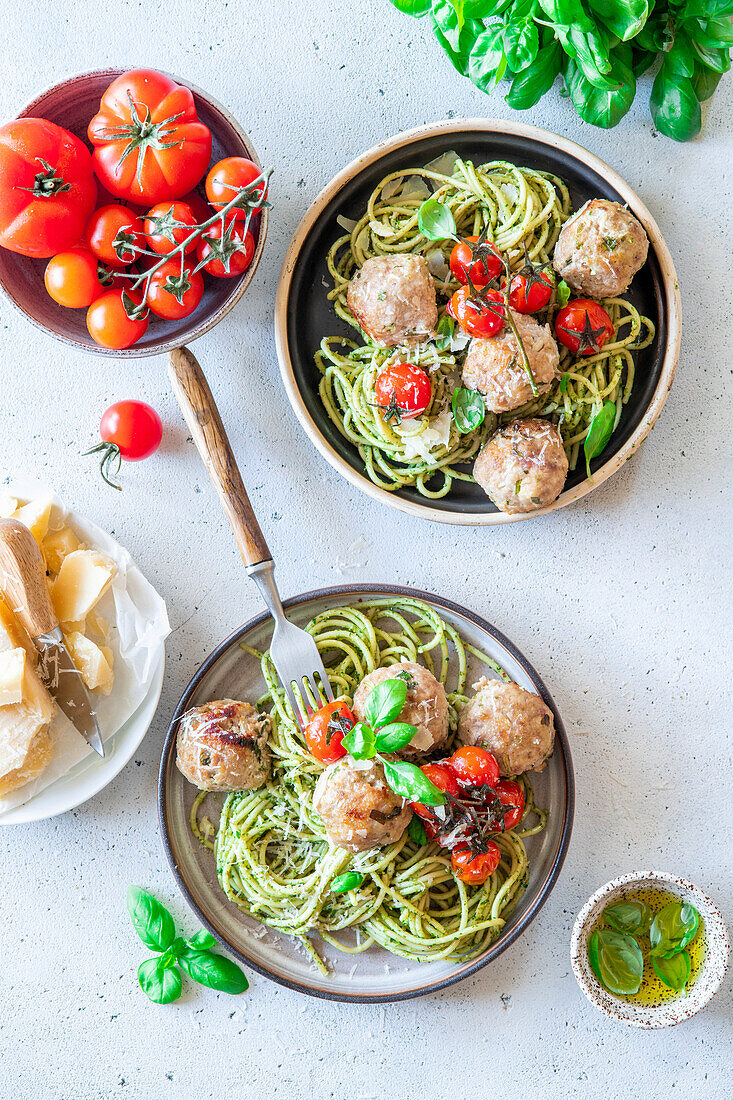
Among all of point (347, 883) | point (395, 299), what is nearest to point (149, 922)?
point (347, 883)

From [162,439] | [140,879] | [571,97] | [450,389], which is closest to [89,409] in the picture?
[162,439]

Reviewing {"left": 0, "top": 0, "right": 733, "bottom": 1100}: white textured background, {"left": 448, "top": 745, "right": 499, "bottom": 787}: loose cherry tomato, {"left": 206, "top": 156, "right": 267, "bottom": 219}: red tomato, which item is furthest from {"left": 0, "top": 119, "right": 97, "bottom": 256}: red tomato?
{"left": 448, "top": 745, "right": 499, "bottom": 787}: loose cherry tomato

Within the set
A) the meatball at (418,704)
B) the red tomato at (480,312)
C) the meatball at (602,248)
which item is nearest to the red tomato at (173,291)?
the red tomato at (480,312)

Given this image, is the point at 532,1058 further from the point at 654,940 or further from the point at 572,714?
the point at 572,714

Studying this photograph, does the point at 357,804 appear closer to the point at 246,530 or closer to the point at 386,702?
the point at 386,702

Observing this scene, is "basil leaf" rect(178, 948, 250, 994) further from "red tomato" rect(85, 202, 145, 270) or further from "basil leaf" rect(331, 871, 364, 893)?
"red tomato" rect(85, 202, 145, 270)
